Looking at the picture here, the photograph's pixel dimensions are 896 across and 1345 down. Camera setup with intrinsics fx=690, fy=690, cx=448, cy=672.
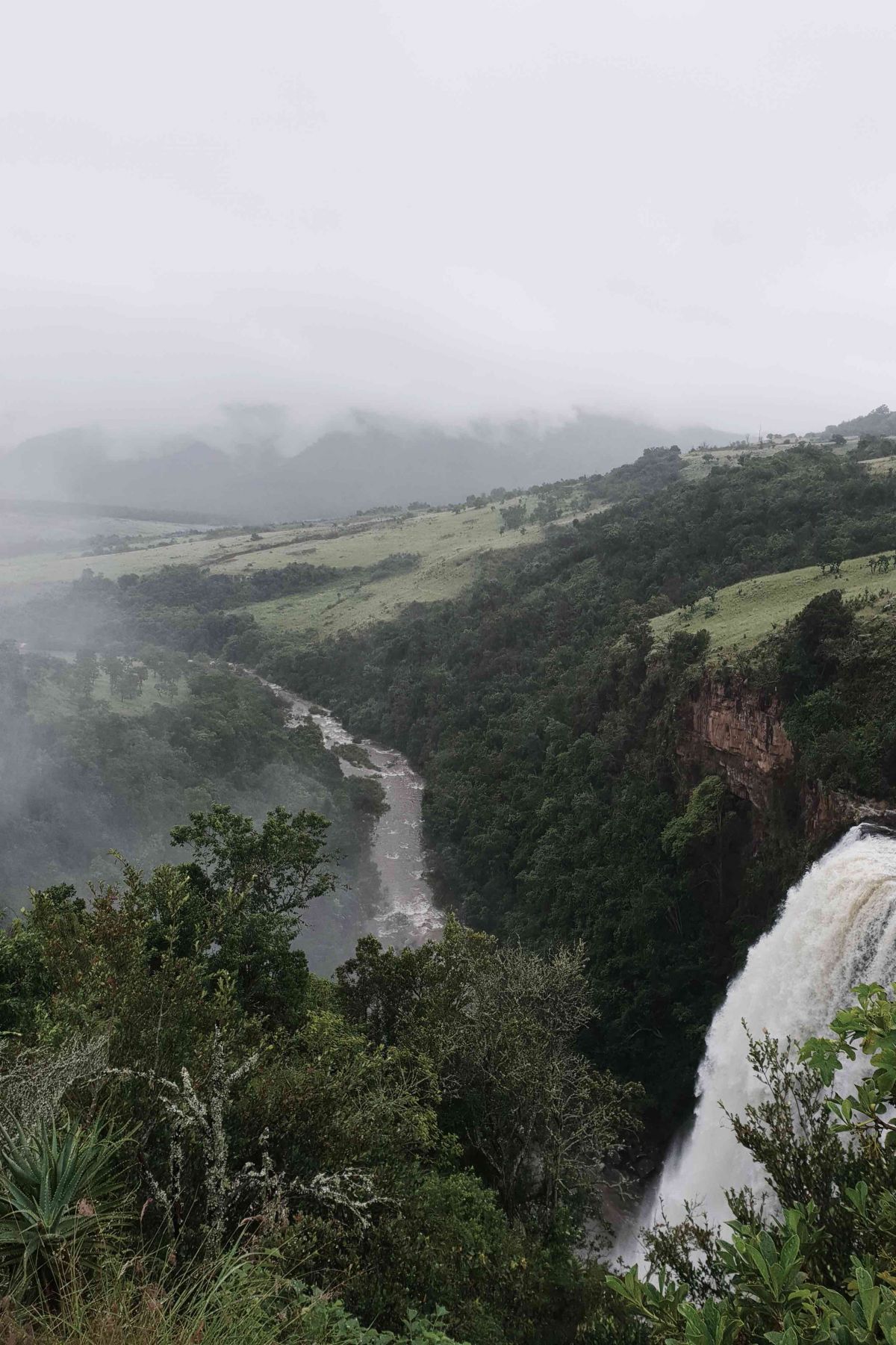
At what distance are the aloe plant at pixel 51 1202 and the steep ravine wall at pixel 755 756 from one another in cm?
2034

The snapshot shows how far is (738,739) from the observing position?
2688cm

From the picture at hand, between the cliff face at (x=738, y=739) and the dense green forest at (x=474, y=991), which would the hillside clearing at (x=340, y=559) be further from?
the cliff face at (x=738, y=739)

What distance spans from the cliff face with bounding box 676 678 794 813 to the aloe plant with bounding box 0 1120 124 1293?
23112 mm

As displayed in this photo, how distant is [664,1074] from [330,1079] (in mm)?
19237

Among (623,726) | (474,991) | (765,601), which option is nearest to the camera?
(474,991)

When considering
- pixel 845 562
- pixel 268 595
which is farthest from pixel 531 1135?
pixel 268 595

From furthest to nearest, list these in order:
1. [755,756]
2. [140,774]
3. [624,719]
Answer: [140,774] → [624,719] → [755,756]

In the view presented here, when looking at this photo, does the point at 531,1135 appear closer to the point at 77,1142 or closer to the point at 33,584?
the point at 77,1142

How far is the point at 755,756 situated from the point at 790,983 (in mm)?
9391

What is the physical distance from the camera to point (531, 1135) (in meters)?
18.2

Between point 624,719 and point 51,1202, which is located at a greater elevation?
point 51,1202

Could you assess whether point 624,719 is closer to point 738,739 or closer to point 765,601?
point 765,601

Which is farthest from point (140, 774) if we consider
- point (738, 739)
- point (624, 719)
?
point (738, 739)

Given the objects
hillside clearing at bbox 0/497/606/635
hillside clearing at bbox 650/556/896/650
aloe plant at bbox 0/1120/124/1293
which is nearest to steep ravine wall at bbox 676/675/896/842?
hillside clearing at bbox 650/556/896/650
